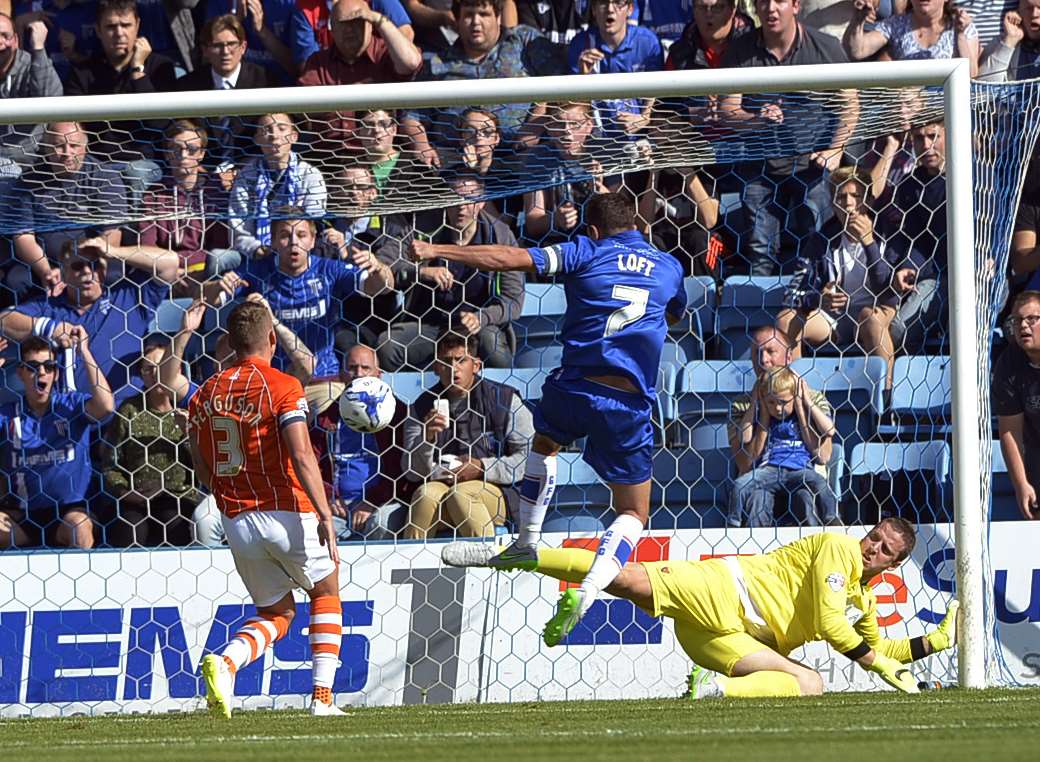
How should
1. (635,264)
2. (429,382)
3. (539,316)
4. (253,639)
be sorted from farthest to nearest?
(539,316)
(429,382)
(635,264)
(253,639)

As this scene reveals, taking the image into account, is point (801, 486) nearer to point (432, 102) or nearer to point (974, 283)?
point (974, 283)

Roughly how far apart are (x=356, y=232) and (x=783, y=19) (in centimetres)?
282

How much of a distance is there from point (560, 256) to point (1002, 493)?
2.55 meters

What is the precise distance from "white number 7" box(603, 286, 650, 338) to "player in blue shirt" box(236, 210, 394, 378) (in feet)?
4.91

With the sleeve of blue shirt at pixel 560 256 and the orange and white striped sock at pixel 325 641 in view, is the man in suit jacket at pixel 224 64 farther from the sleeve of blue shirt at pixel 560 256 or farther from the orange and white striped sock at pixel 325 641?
the orange and white striped sock at pixel 325 641

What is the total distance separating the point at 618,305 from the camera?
257 inches

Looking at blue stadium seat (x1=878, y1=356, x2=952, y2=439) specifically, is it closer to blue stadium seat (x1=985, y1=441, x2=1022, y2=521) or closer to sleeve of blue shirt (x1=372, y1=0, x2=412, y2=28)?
blue stadium seat (x1=985, y1=441, x2=1022, y2=521)

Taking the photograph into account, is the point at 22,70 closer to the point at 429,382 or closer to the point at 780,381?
the point at 429,382

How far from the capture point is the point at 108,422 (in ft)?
23.9

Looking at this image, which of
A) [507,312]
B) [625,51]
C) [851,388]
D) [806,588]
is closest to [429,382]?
[507,312]

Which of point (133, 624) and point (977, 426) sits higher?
point (977, 426)

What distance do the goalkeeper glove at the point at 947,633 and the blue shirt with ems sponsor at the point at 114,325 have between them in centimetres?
393

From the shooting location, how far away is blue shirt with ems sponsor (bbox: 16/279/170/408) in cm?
737

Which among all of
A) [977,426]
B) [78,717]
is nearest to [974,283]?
[977,426]
